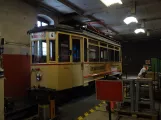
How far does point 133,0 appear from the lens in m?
7.42

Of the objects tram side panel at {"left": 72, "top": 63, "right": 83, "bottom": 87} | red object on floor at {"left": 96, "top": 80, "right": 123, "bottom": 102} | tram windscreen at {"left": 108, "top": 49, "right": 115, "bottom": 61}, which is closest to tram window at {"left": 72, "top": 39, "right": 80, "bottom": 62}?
tram side panel at {"left": 72, "top": 63, "right": 83, "bottom": 87}

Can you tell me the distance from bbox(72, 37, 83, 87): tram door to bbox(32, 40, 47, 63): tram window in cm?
115

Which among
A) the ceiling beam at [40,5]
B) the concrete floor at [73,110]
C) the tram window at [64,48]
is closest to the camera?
the concrete floor at [73,110]

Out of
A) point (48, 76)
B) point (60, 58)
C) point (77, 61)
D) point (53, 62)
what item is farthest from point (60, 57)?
point (77, 61)

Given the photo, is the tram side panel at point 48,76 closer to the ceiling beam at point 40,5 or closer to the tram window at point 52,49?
the tram window at point 52,49

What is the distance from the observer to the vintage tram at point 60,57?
5762mm

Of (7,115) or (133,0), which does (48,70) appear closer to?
(7,115)

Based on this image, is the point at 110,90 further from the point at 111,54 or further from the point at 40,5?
the point at 111,54

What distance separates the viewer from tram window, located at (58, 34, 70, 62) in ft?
19.6

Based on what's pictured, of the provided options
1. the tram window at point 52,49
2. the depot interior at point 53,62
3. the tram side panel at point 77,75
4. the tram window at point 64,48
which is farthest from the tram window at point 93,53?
the tram window at point 52,49

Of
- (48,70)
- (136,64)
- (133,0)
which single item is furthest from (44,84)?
(136,64)

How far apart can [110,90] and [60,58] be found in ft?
9.03

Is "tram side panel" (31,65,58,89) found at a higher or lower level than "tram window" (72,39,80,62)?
lower

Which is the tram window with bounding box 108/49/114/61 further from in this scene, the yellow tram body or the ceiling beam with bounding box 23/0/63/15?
the ceiling beam with bounding box 23/0/63/15
